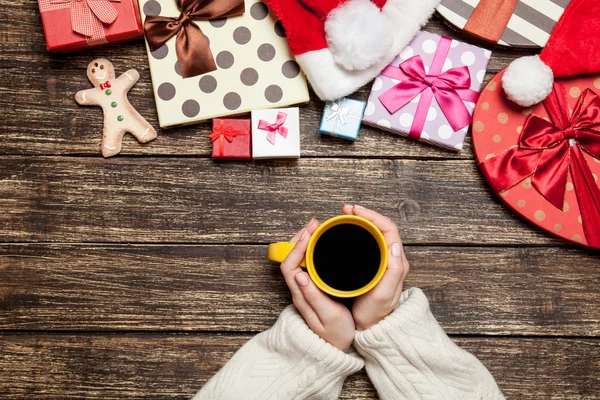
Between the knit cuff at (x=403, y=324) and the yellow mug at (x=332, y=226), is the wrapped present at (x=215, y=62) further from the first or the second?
the knit cuff at (x=403, y=324)

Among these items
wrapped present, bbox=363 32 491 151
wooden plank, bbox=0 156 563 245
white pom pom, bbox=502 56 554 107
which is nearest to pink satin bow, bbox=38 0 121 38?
wooden plank, bbox=0 156 563 245

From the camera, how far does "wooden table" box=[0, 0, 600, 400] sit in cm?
101

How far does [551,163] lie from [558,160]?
0.01 metres

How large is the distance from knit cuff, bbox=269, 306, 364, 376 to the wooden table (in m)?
0.10

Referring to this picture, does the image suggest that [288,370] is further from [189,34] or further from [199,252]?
[189,34]

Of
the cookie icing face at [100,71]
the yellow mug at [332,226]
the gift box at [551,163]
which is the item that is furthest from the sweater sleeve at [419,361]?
the cookie icing face at [100,71]

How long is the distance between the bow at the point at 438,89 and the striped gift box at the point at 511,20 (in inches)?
3.3

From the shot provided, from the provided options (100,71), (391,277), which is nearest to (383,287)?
(391,277)

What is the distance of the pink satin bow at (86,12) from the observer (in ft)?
3.23

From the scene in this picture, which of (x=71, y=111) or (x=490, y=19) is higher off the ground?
(x=490, y=19)

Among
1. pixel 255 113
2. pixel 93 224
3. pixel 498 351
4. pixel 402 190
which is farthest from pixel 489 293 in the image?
pixel 93 224

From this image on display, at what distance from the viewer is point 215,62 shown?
100 centimetres

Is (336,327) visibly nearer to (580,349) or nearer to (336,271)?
(336,271)

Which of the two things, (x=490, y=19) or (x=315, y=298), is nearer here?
(x=315, y=298)
